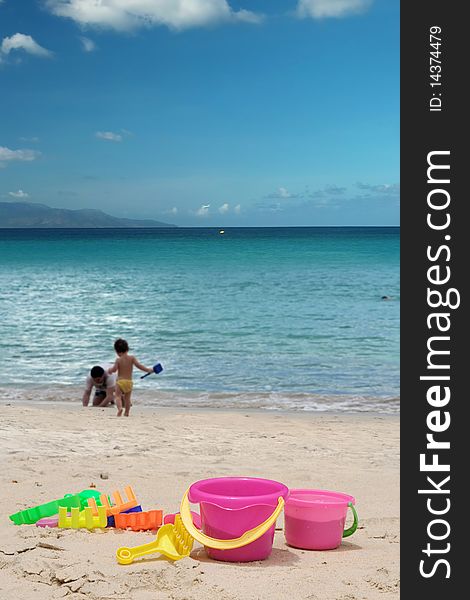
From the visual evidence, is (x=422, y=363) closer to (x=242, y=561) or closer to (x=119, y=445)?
(x=242, y=561)

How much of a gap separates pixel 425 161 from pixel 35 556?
2876mm

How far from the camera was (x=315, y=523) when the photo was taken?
4.40 m

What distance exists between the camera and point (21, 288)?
33.5 meters

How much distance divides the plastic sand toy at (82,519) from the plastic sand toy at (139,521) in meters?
0.09

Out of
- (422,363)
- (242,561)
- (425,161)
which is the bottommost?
(242,561)

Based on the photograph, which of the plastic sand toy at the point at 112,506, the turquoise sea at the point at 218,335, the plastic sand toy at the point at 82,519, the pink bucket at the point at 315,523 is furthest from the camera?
the turquoise sea at the point at 218,335

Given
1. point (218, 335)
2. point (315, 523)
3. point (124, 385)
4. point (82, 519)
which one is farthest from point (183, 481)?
point (218, 335)

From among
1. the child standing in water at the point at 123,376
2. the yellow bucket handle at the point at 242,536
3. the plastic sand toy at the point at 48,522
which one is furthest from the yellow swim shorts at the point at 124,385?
the yellow bucket handle at the point at 242,536

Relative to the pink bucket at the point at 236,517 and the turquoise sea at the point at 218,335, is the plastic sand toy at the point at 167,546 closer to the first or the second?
the pink bucket at the point at 236,517

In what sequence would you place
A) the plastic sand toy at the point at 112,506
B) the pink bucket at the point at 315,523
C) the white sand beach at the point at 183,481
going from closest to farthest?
the white sand beach at the point at 183,481, the pink bucket at the point at 315,523, the plastic sand toy at the point at 112,506

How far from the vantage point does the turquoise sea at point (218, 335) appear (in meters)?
12.4

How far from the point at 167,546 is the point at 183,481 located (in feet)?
6.67

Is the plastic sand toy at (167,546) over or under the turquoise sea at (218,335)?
under

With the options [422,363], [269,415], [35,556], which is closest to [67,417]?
[269,415]
